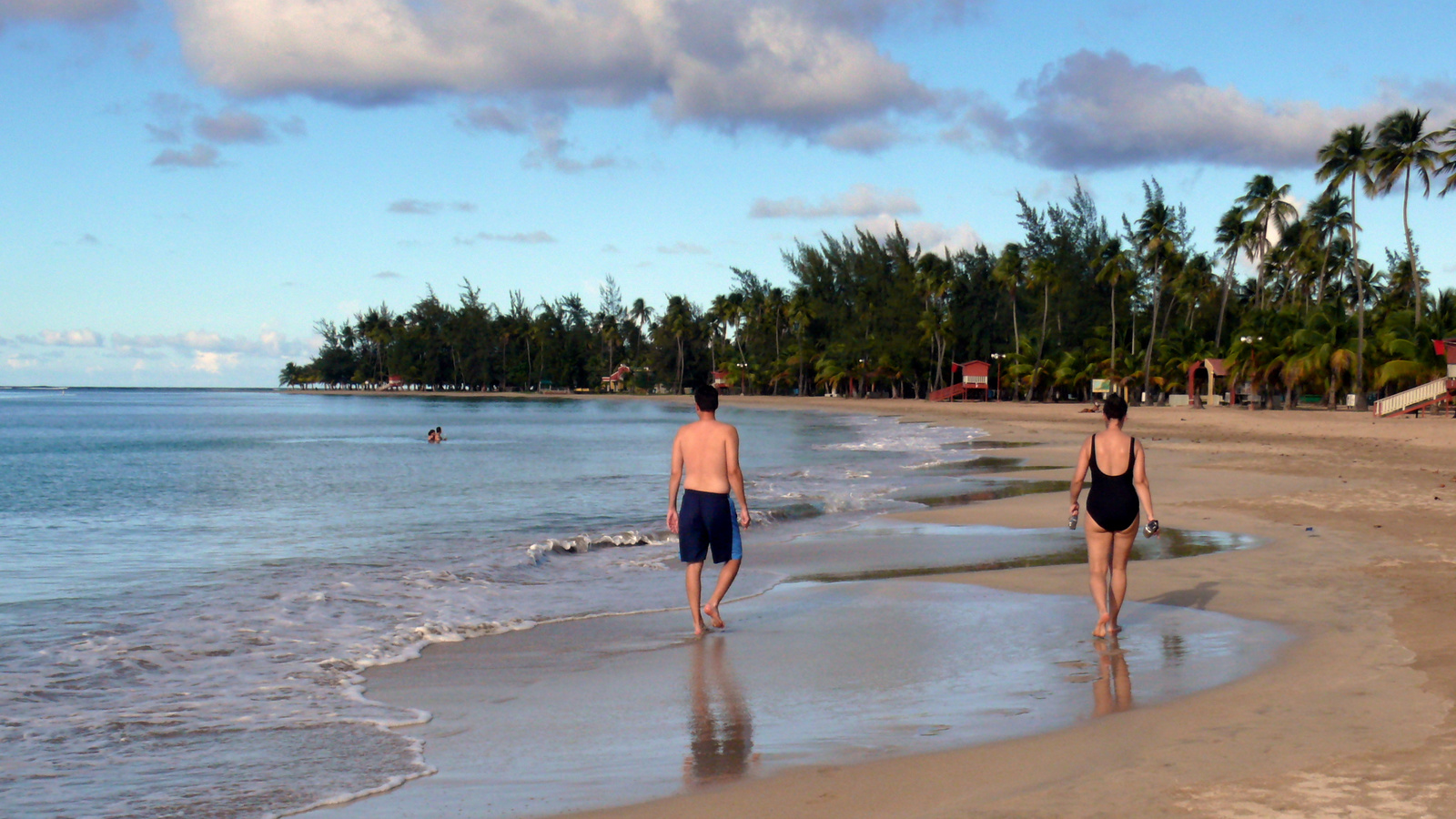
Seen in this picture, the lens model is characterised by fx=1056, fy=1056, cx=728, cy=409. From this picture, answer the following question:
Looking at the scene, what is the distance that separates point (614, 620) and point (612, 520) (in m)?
8.63

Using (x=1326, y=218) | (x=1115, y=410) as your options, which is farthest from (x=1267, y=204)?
(x=1115, y=410)

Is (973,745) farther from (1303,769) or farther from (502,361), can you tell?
(502,361)

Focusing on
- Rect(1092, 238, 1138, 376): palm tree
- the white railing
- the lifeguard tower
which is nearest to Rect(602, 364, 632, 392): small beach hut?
Rect(1092, 238, 1138, 376): palm tree

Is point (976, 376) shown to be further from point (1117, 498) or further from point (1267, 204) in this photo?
point (1117, 498)

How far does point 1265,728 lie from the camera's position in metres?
4.76

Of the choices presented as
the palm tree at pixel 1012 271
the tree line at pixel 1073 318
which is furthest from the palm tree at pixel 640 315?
the palm tree at pixel 1012 271

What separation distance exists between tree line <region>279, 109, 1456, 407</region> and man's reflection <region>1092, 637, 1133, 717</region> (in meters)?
41.9

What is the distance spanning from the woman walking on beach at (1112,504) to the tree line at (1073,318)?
136 feet

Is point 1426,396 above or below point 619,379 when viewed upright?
below

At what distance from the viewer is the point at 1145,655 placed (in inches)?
254

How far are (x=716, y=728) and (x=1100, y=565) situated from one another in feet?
10.2

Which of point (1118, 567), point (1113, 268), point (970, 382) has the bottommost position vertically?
point (1118, 567)

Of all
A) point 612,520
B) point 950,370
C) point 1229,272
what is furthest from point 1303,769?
point 950,370

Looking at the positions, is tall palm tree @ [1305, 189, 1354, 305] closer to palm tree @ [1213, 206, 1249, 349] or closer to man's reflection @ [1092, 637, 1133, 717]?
palm tree @ [1213, 206, 1249, 349]
